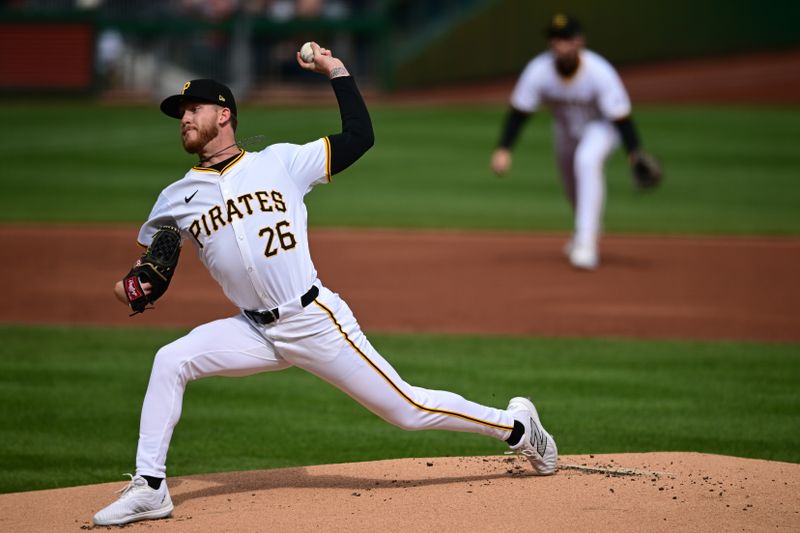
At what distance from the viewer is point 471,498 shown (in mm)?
5199

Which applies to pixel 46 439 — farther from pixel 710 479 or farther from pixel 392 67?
pixel 392 67

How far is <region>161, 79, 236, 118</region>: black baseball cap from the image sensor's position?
506 centimetres

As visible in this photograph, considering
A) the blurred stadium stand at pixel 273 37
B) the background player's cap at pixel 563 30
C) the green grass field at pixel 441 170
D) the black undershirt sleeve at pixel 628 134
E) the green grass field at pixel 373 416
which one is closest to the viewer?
the green grass field at pixel 373 416

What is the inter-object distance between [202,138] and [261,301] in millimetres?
712

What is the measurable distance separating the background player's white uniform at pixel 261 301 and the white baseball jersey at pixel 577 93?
6.40 m

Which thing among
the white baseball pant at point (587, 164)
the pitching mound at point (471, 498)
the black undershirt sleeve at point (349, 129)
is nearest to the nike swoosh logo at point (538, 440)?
the pitching mound at point (471, 498)

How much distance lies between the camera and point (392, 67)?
30.3 metres

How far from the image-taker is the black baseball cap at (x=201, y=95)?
506 centimetres

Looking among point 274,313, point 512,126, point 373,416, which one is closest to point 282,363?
point 274,313

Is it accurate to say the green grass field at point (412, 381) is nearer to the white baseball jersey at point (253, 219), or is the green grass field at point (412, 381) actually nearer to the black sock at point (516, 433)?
the black sock at point (516, 433)

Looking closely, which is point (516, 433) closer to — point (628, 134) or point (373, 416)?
point (373, 416)

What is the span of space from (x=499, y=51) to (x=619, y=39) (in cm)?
293

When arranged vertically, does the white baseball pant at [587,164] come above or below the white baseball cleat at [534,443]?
above

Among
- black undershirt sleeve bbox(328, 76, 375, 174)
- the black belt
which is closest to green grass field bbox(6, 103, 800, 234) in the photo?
black undershirt sleeve bbox(328, 76, 375, 174)
